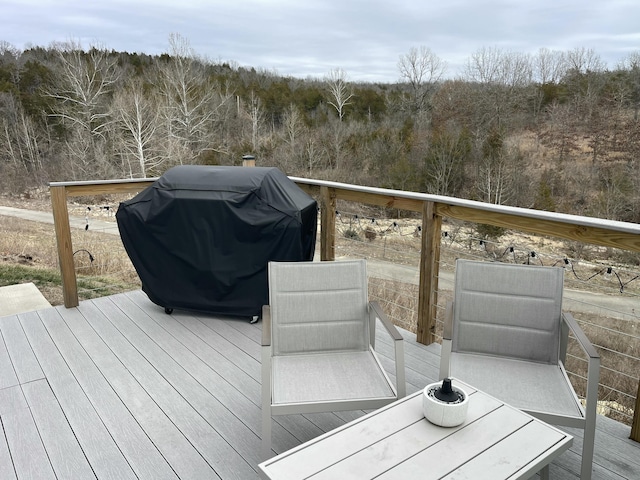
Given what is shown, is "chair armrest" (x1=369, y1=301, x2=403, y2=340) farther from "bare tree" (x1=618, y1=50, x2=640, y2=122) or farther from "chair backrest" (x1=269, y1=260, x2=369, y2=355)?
"bare tree" (x1=618, y1=50, x2=640, y2=122)

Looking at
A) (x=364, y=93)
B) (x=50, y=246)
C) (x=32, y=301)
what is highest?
(x=364, y=93)

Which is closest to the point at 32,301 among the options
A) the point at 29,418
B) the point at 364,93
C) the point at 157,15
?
the point at 29,418

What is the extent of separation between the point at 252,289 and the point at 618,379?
18.6ft

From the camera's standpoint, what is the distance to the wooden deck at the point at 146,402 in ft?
6.63

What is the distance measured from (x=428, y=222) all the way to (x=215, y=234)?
1553 mm

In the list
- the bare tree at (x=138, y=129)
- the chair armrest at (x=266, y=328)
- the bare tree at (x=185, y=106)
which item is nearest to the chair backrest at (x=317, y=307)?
the chair armrest at (x=266, y=328)

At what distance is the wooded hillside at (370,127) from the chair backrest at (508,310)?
16747mm

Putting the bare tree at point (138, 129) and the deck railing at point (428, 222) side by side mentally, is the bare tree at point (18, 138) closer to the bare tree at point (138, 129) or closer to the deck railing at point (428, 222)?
the bare tree at point (138, 129)

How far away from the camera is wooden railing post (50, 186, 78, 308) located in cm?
358

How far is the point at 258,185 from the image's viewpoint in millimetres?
3398

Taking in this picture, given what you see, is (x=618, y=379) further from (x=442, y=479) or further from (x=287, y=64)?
(x=287, y=64)

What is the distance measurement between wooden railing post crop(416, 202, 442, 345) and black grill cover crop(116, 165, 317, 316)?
2.93 ft

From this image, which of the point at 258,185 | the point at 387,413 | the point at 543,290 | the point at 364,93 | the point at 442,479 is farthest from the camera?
the point at 364,93

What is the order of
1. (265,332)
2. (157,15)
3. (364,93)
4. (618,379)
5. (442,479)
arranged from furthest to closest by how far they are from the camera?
(364,93)
(157,15)
(618,379)
(265,332)
(442,479)
